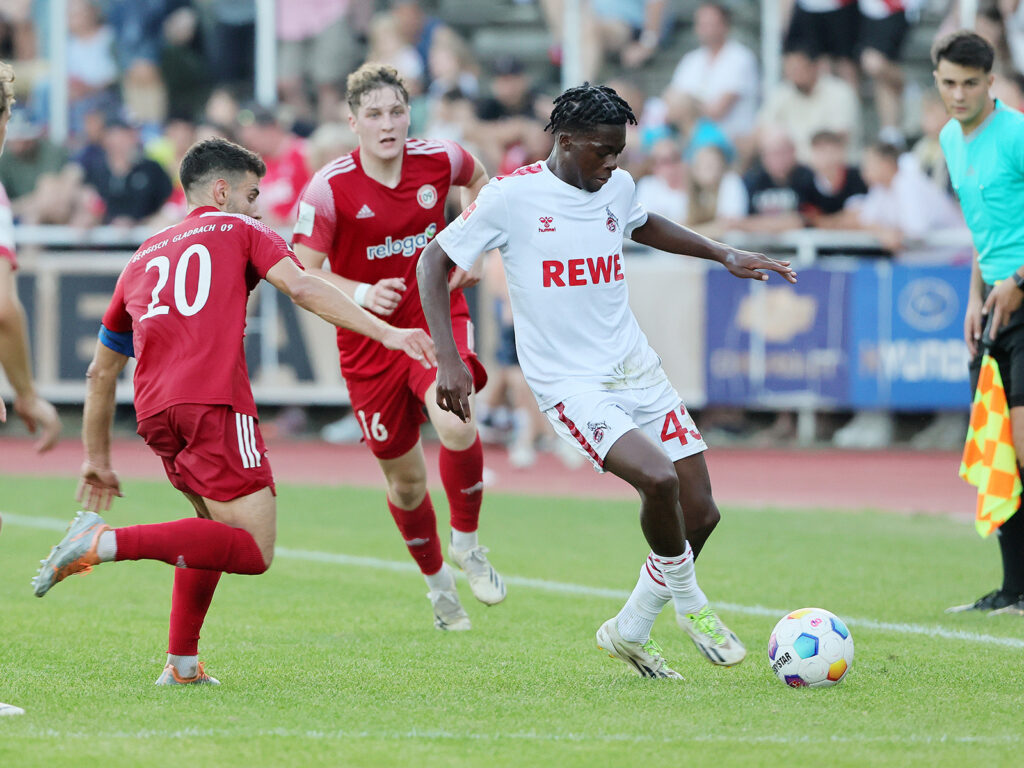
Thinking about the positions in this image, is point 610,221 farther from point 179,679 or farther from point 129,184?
point 129,184

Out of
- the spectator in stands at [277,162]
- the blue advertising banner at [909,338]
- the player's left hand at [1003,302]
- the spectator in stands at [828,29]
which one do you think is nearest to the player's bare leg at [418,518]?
the player's left hand at [1003,302]

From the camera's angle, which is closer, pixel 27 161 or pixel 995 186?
pixel 995 186

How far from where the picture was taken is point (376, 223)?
23.4 feet

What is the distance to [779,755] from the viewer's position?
446 cm

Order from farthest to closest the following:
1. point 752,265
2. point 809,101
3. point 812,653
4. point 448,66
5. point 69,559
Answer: point 448,66 → point 809,101 → point 752,265 → point 812,653 → point 69,559

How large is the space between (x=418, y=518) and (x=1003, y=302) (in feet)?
9.91

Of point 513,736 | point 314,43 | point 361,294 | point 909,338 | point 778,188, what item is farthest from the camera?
point 314,43

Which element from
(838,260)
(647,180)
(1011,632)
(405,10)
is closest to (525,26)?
(405,10)

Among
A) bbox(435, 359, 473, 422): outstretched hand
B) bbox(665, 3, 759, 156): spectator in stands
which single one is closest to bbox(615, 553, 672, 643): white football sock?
bbox(435, 359, 473, 422): outstretched hand

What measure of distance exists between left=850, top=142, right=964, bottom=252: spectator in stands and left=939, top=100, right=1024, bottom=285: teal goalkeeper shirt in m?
7.18

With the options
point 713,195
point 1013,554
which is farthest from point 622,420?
point 713,195

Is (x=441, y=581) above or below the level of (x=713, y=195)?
below

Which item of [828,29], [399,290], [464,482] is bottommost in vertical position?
[464,482]

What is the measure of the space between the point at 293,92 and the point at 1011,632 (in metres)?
12.9
